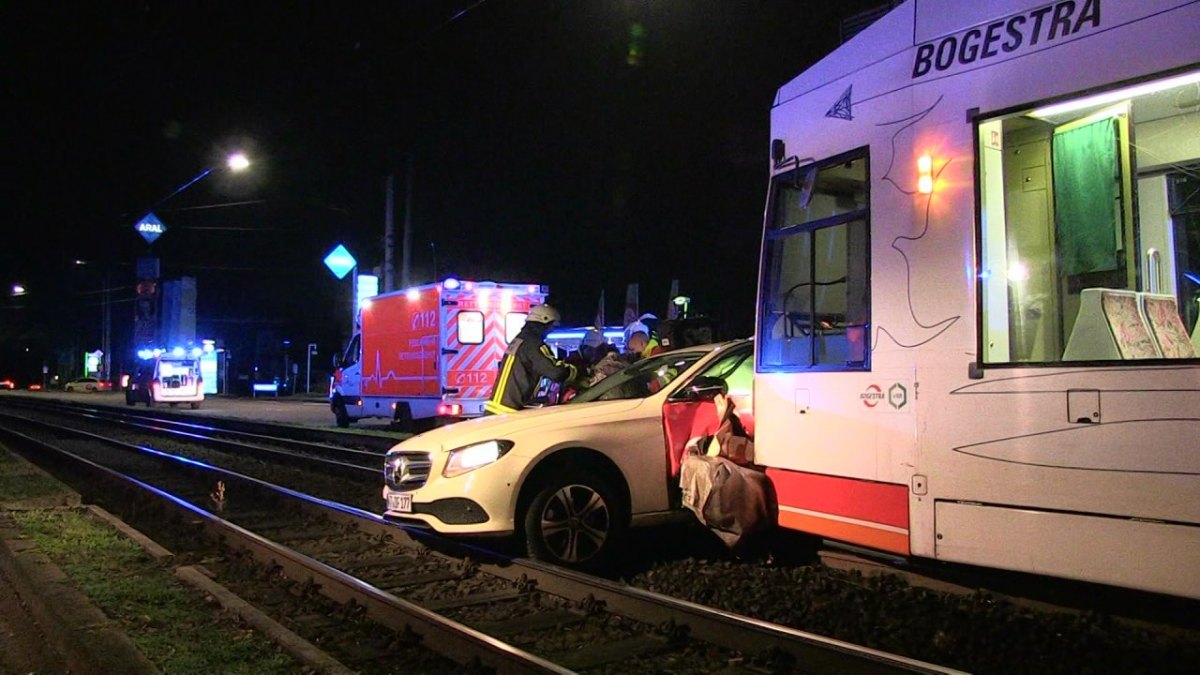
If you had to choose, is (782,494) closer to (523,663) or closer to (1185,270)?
(523,663)

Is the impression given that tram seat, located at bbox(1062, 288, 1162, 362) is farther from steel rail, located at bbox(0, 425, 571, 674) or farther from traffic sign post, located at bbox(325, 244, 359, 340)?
traffic sign post, located at bbox(325, 244, 359, 340)

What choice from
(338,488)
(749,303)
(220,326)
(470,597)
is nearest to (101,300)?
A: (220,326)

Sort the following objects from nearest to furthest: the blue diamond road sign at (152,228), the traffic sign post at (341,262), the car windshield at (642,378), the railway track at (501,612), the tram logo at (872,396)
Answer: the railway track at (501,612), the tram logo at (872,396), the car windshield at (642,378), the traffic sign post at (341,262), the blue diamond road sign at (152,228)

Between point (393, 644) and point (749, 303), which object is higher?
point (749, 303)

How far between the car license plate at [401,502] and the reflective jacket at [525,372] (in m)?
1.40

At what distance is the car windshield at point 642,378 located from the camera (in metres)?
A: 7.20

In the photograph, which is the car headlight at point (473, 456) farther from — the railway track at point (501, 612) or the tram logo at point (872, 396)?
the tram logo at point (872, 396)

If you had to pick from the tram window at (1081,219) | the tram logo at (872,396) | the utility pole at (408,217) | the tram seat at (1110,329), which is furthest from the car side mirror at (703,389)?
the utility pole at (408,217)

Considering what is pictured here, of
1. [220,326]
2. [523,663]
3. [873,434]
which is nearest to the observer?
[523,663]

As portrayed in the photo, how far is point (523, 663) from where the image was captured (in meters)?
4.37

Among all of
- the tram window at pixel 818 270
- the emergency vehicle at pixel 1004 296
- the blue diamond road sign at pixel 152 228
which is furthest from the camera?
the blue diamond road sign at pixel 152 228

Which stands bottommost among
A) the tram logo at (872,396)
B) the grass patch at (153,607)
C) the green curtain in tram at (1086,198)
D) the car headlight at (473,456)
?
the grass patch at (153,607)

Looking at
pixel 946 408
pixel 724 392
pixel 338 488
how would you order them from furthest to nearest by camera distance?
pixel 338 488, pixel 724 392, pixel 946 408

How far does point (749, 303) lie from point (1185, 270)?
131ft
